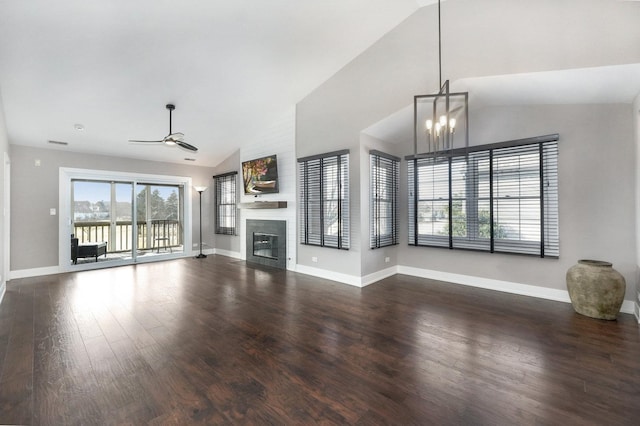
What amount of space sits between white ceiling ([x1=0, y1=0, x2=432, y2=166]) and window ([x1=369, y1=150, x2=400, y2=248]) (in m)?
2.01

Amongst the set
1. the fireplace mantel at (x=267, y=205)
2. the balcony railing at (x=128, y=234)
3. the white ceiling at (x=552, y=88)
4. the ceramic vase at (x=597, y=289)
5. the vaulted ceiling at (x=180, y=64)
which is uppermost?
the vaulted ceiling at (x=180, y=64)

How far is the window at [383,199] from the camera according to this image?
5.26 metres

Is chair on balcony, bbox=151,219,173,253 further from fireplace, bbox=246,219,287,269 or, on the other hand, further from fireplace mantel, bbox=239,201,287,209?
fireplace mantel, bbox=239,201,287,209

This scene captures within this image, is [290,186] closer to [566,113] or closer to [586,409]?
[566,113]

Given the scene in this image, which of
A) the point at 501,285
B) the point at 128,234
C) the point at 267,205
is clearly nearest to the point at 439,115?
the point at 501,285

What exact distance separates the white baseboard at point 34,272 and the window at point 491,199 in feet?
25.7

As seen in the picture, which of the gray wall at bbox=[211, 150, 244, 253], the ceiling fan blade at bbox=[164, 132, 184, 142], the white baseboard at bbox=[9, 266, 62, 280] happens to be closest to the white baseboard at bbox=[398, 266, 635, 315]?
the gray wall at bbox=[211, 150, 244, 253]

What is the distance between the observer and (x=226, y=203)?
27.8ft

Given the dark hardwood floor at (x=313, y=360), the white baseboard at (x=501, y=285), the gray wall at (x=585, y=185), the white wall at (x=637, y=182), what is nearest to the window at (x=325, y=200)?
the dark hardwood floor at (x=313, y=360)

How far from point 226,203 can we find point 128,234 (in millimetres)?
2638

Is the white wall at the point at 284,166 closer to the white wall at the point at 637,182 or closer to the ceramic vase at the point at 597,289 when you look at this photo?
the ceramic vase at the point at 597,289

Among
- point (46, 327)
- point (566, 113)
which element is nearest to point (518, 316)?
point (566, 113)

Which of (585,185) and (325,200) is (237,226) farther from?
(585,185)

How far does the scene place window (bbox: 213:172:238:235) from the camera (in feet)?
26.9
